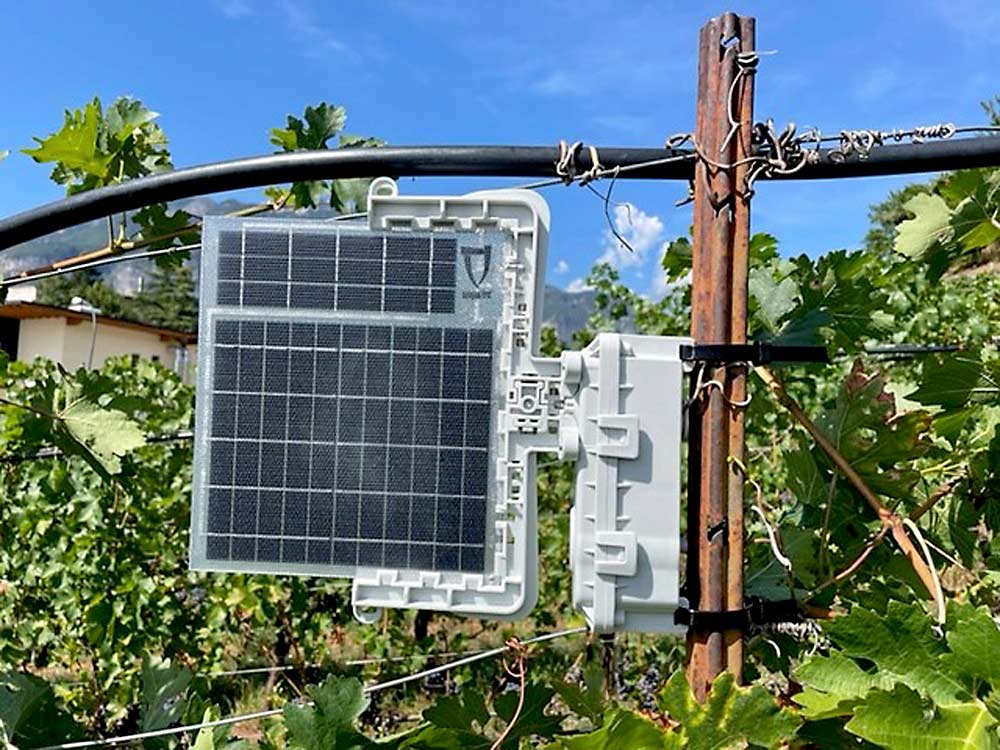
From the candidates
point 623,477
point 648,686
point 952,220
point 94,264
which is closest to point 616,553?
point 623,477

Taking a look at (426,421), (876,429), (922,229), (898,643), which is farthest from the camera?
(922,229)

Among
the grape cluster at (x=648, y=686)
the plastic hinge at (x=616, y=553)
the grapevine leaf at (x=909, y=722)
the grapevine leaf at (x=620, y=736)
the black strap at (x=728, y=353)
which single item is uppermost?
the black strap at (x=728, y=353)

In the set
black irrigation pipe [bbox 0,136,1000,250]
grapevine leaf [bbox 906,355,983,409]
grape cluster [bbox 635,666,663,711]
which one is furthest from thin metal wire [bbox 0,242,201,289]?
grape cluster [bbox 635,666,663,711]

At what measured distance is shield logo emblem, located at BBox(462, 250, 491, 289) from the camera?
57.9 inches

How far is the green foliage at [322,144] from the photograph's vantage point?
8.08ft

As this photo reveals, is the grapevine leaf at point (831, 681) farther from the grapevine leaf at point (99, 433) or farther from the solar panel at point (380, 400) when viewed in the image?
the grapevine leaf at point (99, 433)

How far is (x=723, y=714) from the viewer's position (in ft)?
4.20

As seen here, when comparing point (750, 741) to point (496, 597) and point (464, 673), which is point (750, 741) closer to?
point (496, 597)

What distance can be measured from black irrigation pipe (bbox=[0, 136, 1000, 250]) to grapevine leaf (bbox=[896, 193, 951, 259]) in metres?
0.48

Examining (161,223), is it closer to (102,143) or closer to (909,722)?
(102,143)

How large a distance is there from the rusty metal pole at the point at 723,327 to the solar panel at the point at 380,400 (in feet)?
0.90

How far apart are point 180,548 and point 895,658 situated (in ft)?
18.1

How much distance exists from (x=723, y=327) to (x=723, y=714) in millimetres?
587

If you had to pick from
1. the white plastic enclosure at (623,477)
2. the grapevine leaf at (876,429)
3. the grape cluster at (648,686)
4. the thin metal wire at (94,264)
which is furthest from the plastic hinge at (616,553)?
the grape cluster at (648,686)
